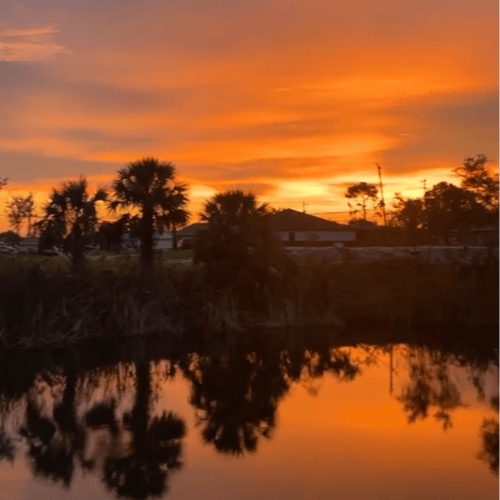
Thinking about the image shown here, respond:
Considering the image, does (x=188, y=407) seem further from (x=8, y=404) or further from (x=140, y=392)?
(x=8, y=404)

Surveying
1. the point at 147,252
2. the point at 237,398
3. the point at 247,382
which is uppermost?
the point at 147,252

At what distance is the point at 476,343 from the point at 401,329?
3.35 m

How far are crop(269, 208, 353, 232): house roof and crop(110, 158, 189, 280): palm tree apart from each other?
31541 mm

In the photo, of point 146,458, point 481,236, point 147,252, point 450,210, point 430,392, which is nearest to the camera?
point 146,458

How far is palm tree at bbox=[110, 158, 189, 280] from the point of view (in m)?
27.1

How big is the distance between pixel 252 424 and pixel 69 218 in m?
14.9

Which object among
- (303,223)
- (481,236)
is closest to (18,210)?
(303,223)

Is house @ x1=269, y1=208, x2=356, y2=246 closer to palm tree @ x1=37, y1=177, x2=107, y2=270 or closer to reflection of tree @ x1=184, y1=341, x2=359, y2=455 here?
palm tree @ x1=37, y1=177, x2=107, y2=270

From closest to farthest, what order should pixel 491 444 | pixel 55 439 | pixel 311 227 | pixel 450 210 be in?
pixel 491 444 → pixel 55 439 → pixel 450 210 → pixel 311 227

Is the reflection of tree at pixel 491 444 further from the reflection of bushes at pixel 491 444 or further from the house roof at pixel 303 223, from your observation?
the house roof at pixel 303 223

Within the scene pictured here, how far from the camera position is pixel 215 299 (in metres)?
26.9

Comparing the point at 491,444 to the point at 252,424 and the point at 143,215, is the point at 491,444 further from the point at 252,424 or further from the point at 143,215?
the point at 143,215

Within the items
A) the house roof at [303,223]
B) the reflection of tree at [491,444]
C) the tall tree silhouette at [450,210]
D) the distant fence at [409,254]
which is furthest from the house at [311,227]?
the reflection of tree at [491,444]

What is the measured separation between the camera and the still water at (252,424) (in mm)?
10766
